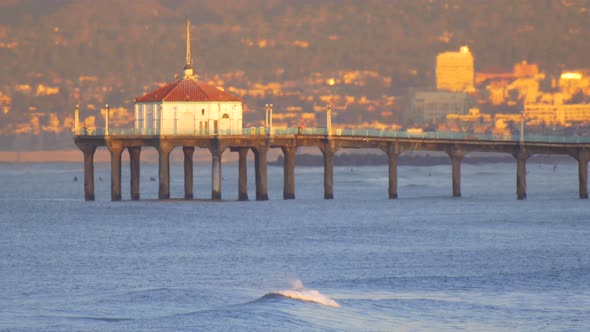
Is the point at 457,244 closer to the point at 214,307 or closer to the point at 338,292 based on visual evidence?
the point at 338,292

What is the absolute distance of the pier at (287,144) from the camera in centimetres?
11300


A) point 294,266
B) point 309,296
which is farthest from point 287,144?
point 309,296

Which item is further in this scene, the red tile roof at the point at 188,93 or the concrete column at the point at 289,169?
the red tile roof at the point at 188,93

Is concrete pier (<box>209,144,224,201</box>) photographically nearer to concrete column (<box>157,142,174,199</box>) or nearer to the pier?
the pier

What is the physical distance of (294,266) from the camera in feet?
240

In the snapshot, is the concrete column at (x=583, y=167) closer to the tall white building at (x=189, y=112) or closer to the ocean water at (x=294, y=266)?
the ocean water at (x=294, y=266)

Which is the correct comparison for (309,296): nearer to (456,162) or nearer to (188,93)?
(188,93)

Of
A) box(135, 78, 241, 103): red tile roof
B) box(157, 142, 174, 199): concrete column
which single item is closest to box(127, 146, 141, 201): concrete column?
box(157, 142, 174, 199): concrete column

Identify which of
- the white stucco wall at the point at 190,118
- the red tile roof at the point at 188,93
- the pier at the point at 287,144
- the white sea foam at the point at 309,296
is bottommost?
the white sea foam at the point at 309,296

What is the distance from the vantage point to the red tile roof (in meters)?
115

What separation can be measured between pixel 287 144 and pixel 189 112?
6.70 metres

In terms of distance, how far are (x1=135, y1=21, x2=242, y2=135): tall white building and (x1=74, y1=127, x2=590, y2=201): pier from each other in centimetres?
76

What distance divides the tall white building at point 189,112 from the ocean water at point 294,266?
199 inches

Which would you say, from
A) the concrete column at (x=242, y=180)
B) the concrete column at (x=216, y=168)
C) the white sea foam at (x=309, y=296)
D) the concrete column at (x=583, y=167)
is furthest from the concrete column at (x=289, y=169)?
the white sea foam at (x=309, y=296)
